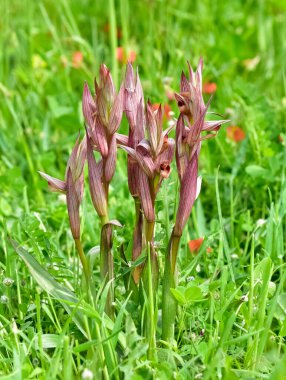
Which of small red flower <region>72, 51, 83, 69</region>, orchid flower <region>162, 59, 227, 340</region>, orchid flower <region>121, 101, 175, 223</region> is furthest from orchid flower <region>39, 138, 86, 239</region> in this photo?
small red flower <region>72, 51, 83, 69</region>

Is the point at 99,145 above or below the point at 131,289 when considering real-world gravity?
above

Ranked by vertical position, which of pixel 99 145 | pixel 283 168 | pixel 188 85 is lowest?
pixel 283 168

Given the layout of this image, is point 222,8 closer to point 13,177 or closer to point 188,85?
point 13,177

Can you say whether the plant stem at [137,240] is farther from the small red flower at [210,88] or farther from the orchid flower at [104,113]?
the small red flower at [210,88]

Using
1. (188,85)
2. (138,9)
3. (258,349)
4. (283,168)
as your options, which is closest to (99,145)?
(188,85)

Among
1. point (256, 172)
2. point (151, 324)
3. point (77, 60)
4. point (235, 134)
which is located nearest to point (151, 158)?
point (151, 324)

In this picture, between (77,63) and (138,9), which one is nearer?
(77,63)

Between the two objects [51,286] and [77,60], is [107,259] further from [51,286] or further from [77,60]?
[77,60]

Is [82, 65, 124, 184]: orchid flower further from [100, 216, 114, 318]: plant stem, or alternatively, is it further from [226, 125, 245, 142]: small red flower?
[226, 125, 245, 142]: small red flower
